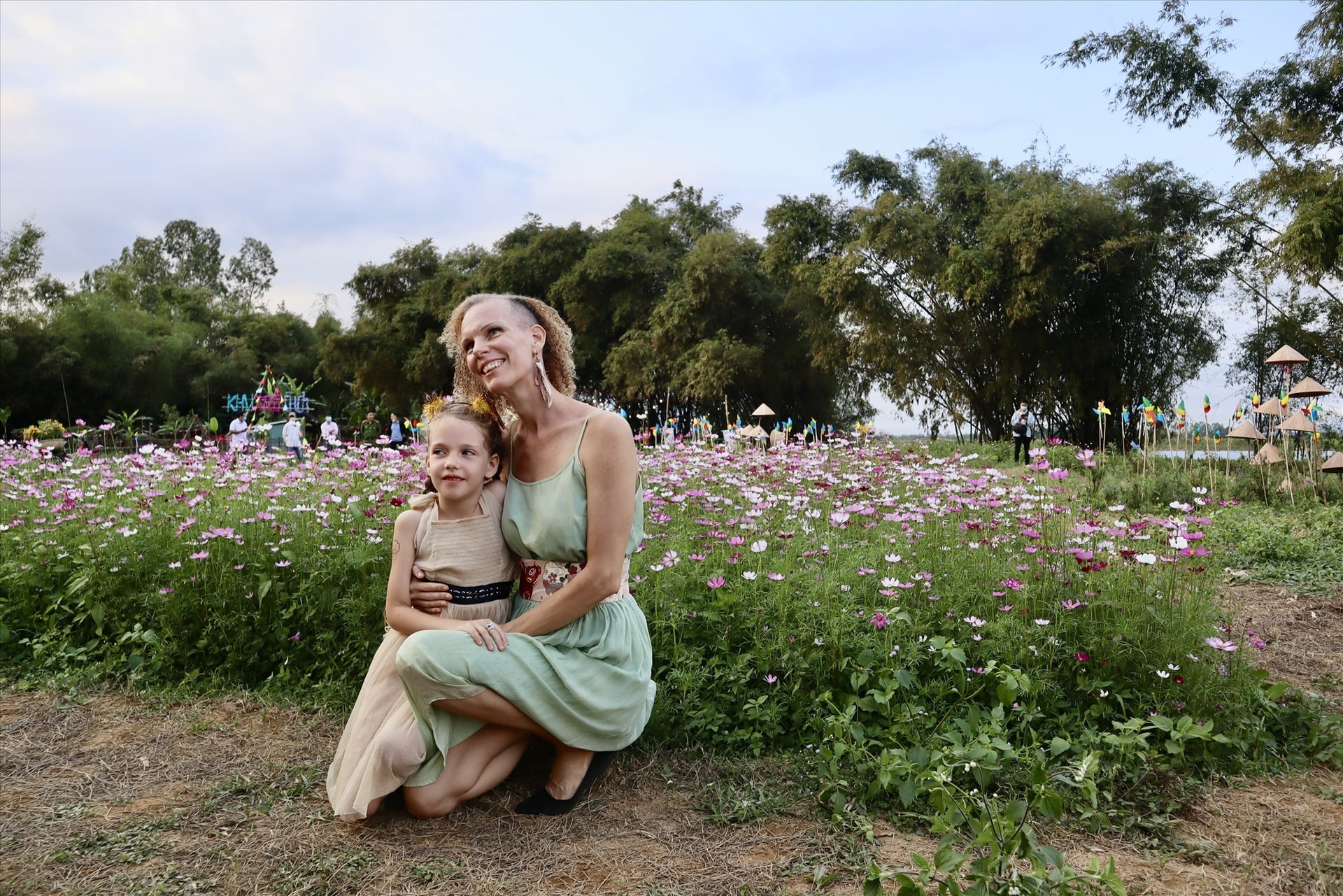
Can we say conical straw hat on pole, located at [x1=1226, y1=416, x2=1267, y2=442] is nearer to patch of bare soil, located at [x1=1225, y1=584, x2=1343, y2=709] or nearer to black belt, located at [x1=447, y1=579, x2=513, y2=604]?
patch of bare soil, located at [x1=1225, y1=584, x2=1343, y2=709]

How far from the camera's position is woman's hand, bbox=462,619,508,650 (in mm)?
1975

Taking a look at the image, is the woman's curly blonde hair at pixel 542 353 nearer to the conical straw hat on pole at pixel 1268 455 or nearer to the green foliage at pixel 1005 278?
the conical straw hat on pole at pixel 1268 455

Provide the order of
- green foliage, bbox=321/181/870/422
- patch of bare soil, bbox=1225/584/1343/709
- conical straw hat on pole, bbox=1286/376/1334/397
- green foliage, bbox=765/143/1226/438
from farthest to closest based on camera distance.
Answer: green foliage, bbox=321/181/870/422 → green foliage, bbox=765/143/1226/438 → conical straw hat on pole, bbox=1286/376/1334/397 → patch of bare soil, bbox=1225/584/1343/709

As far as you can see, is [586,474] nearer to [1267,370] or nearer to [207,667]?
[207,667]

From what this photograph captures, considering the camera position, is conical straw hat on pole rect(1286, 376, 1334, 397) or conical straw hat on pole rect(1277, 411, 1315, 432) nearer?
conical straw hat on pole rect(1277, 411, 1315, 432)

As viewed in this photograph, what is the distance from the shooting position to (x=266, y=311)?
3334 cm

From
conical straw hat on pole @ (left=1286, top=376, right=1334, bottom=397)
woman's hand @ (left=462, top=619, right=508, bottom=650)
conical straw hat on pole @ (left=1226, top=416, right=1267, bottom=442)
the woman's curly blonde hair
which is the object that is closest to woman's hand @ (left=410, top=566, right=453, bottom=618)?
woman's hand @ (left=462, top=619, right=508, bottom=650)

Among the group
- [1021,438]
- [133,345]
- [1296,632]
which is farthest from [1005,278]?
[133,345]

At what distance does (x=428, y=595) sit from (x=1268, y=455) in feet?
27.3

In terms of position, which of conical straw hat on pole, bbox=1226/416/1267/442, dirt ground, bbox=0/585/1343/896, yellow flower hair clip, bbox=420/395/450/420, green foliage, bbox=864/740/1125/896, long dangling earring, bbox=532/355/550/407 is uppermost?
long dangling earring, bbox=532/355/550/407

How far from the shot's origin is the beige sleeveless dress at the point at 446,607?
6.86 feet

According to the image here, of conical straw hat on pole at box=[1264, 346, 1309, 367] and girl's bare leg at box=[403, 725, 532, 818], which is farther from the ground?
conical straw hat on pole at box=[1264, 346, 1309, 367]

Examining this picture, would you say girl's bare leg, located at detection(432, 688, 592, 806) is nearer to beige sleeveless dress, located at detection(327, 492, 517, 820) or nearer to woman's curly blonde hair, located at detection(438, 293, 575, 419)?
beige sleeveless dress, located at detection(327, 492, 517, 820)

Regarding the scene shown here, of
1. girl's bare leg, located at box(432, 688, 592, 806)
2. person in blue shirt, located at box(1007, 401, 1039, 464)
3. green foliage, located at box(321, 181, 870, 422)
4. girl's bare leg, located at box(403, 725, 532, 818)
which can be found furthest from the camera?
green foliage, located at box(321, 181, 870, 422)
